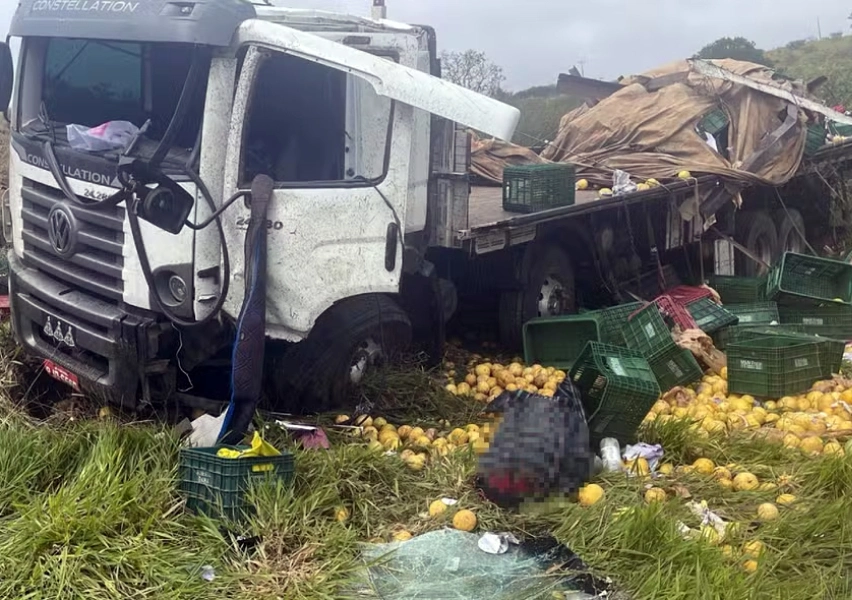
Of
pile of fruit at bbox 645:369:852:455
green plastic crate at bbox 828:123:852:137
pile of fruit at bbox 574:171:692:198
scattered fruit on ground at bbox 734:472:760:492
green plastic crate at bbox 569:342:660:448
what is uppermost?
green plastic crate at bbox 828:123:852:137

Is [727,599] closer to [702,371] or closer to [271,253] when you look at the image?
[271,253]

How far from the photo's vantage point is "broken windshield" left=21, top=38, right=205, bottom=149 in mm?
5207

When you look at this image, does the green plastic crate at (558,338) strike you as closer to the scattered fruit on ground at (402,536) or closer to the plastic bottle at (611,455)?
the plastic bottle at (611,455)

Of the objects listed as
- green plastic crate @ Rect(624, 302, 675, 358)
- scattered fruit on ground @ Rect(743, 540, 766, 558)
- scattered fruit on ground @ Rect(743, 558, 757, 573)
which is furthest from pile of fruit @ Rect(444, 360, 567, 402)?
scattered fruit on ground @ Rect(743, 558, 757, 573)

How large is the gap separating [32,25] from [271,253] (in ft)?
6.68

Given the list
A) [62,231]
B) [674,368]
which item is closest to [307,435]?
[62,231]

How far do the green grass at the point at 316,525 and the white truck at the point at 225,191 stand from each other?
552 millimetres

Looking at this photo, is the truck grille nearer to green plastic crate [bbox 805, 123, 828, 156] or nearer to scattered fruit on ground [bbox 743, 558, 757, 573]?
scattered fruit on ground [bbox 743, 558, 757, 573]

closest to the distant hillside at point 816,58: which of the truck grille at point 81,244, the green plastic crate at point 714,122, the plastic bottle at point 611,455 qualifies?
the green plastic crate at point 714,122

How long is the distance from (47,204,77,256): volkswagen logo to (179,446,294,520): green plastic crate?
1.57 metres

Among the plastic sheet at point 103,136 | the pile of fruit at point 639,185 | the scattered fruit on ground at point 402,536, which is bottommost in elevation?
the scattered fruit on ground at point 402,536

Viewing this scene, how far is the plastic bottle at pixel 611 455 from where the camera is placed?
494 centimetres

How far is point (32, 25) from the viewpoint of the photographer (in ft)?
18.2

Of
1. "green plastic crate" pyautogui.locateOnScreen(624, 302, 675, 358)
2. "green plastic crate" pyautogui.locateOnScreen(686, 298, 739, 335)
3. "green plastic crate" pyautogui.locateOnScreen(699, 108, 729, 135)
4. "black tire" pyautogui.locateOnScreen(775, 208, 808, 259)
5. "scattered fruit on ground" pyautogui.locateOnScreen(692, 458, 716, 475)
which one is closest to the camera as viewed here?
"scattered fruit on ground" pyautogui.locateOnScreen(692, 458, 716, 475)
